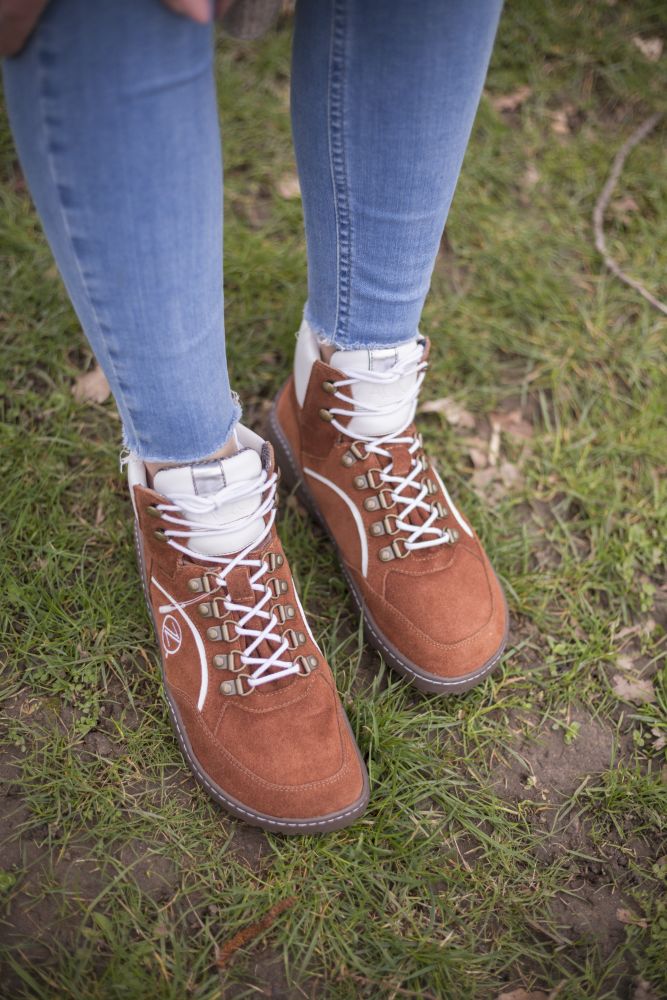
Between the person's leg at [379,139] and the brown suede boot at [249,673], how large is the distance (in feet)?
1.14

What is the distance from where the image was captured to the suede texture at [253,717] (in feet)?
4.47

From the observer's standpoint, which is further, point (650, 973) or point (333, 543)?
point (333, 543)

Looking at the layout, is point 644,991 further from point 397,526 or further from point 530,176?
point 530,176

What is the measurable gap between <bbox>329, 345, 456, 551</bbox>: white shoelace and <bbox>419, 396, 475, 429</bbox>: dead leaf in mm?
487

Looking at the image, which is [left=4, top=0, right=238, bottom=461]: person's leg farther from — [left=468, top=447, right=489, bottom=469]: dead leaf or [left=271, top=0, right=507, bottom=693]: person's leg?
[left=468, top=447, right=489, bottom=469]: dead leaf

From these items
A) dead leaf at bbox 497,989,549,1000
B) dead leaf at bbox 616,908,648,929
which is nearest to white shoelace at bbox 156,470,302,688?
dead leaf at bbox 497,989,549,1000

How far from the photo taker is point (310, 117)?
1220 millimetres

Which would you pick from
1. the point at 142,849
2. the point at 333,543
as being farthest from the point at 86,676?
the point at 333,543

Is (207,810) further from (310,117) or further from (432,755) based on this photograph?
(310,117)

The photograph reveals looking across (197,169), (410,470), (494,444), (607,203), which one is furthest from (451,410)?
(197,169)

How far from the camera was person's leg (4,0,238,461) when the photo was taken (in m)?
0.84

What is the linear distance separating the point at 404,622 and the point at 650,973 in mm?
783

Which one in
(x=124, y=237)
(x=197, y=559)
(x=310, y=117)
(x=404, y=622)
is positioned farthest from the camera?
(x=404, y=622)

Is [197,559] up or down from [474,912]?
up
